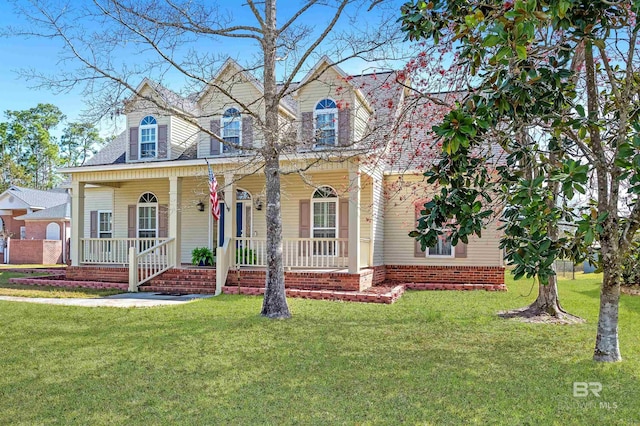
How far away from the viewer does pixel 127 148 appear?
53.1ft

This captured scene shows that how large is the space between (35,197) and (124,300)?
81.9ft

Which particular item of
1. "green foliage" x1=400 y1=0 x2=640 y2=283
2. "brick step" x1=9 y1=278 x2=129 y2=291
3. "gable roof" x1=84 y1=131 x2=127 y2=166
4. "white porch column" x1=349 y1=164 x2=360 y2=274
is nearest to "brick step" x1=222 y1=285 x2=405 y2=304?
"white porch column" x1=349 y1=164 x2=360 y2=274

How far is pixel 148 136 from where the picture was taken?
1612 centimetres

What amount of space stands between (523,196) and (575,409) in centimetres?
199

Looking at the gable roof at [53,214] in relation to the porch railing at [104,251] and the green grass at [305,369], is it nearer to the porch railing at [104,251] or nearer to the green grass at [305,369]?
the porch railing at [104,251]

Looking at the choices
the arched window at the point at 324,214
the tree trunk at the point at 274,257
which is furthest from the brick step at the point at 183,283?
the tree trunk at the point at 274,257

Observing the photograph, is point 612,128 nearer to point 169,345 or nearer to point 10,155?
point 169,345

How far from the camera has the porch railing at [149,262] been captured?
1391cm

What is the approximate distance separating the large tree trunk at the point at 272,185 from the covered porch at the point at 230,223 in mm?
3347

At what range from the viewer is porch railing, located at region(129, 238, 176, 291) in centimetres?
1391

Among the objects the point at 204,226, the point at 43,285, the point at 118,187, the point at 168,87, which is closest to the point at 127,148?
the point at 118,187

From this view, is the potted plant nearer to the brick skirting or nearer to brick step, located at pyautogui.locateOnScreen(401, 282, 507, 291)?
the brick skirting

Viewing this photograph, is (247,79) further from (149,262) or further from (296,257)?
(149,262)

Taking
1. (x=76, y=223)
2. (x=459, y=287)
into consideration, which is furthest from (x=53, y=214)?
(x=459, y=287)
